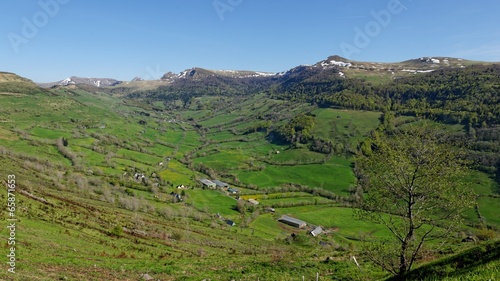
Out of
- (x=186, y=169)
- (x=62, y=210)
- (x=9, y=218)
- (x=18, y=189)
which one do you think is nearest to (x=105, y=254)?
(x=9, y=218)

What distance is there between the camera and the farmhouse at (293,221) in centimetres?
10711

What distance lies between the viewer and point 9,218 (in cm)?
3712

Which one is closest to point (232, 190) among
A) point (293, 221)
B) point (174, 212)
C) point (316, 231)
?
point (293, 221)

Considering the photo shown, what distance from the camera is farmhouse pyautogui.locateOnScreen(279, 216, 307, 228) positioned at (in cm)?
10711

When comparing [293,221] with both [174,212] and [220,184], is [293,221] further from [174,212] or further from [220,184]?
[220,184]

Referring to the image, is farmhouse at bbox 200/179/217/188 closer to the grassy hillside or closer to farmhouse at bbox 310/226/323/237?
the grassy hillside

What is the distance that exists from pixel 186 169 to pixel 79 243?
132120mm

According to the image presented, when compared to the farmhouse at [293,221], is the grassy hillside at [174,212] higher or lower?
higher

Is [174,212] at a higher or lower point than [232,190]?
higher

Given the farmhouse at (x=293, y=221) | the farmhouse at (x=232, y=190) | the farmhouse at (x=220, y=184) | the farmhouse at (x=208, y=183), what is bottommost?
the farmhouse at (x=293, y=221)

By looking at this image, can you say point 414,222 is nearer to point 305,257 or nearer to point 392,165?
point 392,165

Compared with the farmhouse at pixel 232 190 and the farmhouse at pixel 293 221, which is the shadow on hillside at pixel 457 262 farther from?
the farmhouse at pixel 232 190

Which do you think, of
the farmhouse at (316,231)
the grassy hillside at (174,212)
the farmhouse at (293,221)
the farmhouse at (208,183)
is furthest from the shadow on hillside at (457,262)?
the farmhouse at (208,183)

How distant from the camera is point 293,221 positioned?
356ft
